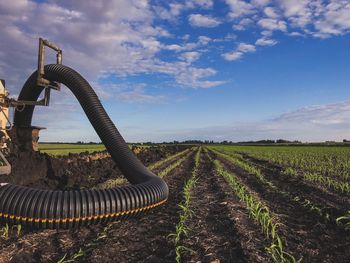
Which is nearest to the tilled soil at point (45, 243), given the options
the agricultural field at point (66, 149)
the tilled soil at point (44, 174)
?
the tilled soil at point (44, 174)

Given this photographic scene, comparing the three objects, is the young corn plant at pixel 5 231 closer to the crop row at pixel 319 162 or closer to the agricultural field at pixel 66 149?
the crop row at pixel 319 162

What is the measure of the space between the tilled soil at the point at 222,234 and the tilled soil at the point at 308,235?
20.2 inches

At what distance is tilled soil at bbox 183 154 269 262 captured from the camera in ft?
15.5

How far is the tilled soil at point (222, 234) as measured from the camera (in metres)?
4.73

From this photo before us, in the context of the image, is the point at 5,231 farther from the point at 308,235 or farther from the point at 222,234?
the point at 308,235

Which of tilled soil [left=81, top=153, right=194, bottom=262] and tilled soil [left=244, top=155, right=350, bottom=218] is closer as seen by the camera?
tilled soil [left=81, top=153, right=194, bottom=262]

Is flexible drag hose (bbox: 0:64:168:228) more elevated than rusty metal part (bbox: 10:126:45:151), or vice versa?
rusty metal part (bbox: 10:126:45:151)

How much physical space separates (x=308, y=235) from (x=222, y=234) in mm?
1298

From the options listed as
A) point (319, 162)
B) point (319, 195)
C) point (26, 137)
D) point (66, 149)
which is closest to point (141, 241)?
point (319, 195)

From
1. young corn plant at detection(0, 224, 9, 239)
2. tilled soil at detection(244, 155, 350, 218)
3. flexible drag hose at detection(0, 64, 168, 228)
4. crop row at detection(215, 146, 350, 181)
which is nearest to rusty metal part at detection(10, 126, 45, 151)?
flexible drag hose at detection(0, 64, 168, 228)

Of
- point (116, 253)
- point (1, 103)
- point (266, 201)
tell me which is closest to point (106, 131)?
point (1, 103)

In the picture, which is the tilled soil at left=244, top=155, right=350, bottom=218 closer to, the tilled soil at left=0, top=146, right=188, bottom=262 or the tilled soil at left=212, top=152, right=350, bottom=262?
the tilled soil at left=212, top=152, right=350, bottom=262

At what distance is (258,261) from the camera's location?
4.52 metres

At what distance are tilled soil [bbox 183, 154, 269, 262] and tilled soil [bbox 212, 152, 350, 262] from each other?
51cm
